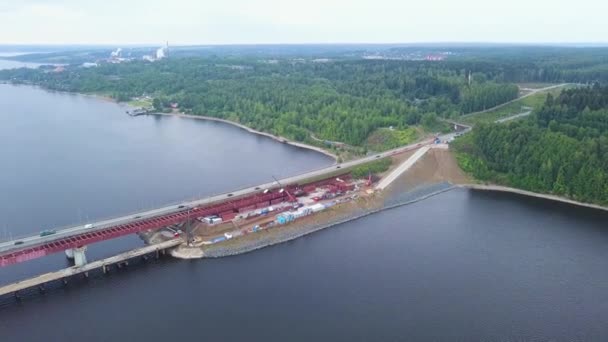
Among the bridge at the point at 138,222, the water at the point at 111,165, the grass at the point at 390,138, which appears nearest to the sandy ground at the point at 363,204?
the bridge at the point at 138,222

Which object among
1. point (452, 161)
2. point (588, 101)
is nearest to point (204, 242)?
point (452, 161)

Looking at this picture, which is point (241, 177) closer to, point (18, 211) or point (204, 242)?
point (204, 242)

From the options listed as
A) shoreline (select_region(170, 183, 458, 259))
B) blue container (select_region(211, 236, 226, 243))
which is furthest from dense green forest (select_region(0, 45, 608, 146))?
blue container (select_region(211, 236, 226, 243))

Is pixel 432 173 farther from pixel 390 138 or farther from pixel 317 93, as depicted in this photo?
pixel 317 93

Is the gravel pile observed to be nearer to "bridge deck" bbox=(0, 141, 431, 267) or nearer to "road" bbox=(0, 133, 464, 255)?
"bridge deck" bbox=(0, 141, 431, 267)

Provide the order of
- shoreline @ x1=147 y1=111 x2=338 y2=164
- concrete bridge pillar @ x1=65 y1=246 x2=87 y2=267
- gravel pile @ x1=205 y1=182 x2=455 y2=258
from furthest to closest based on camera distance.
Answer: shoreline @ x1=147 y1=111 x2=338 y2=164 → gravel pile @ x1=205 y1=182 x2=455 y2=258 → concrete bridge pillar @ x1=65 y1=246 x2=87 y2=267

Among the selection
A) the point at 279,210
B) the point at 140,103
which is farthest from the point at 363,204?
the point at 140,103

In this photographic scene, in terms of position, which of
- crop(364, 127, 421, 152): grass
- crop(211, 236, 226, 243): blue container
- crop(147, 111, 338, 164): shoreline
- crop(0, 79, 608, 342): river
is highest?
crop(364, 127, 421, 152): grass
